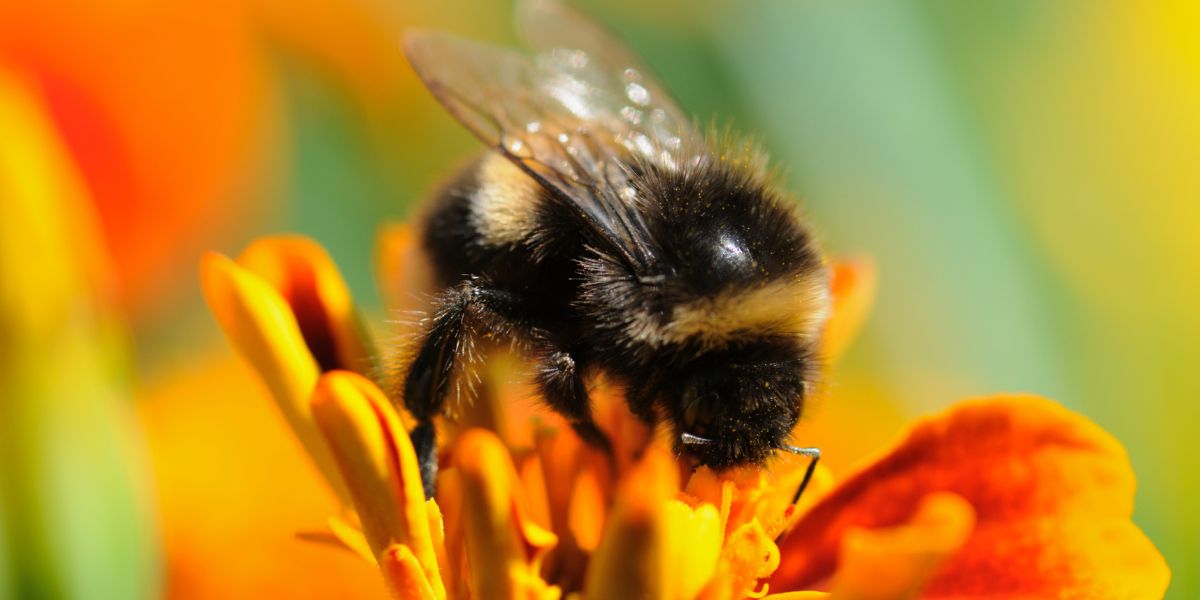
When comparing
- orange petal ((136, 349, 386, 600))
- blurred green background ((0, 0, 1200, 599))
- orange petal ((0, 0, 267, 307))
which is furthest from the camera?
orange petal ((0, 0, 267, 307))

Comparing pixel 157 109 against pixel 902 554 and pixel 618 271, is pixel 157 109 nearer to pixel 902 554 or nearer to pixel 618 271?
pixel 618 271

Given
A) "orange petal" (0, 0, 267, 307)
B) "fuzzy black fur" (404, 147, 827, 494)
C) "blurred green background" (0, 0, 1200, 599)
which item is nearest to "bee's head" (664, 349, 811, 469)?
"fuzzy black fur" (404, 147, 827, 494)

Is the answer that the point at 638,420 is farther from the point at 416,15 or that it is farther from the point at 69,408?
the point at 416,15

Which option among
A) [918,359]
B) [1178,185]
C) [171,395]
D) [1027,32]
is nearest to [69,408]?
[171,395]

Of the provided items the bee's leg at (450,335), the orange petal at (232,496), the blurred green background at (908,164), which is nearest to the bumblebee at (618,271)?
the bee's leg at (450,335)

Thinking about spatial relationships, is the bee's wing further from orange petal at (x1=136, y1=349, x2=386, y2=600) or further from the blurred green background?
the blurred green background

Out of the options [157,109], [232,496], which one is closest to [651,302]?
[232,496]
